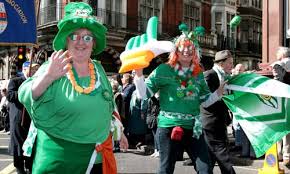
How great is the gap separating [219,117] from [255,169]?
263cm

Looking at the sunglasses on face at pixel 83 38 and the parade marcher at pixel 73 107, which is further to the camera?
the sunglasses on face at pixel 83 38

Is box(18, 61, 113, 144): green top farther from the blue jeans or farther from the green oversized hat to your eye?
the blue jeans

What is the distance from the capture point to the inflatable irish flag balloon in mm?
4648

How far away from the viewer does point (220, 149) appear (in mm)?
6453

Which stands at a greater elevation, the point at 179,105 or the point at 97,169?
the point at 179,105

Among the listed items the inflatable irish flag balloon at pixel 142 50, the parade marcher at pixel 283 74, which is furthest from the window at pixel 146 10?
the inflatable irish flag balloon at pixel 142 50

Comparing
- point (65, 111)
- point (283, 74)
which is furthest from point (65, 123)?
point (283, 74)

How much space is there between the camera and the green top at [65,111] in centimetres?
349

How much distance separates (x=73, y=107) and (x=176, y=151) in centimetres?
211

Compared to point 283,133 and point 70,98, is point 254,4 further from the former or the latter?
point 70,98

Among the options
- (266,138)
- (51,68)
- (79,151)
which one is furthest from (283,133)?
(51,68)

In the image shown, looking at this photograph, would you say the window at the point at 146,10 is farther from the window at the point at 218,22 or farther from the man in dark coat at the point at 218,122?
the man in dark coat at the point at 218,122

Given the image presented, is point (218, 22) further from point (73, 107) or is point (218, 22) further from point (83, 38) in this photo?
point (73, 107)


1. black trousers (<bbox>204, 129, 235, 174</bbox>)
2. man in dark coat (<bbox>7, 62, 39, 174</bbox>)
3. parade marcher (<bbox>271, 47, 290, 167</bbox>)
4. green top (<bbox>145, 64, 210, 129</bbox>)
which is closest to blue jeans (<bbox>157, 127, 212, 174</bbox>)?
green top (<bbox>145, 64, 210, 129</bbox>)
